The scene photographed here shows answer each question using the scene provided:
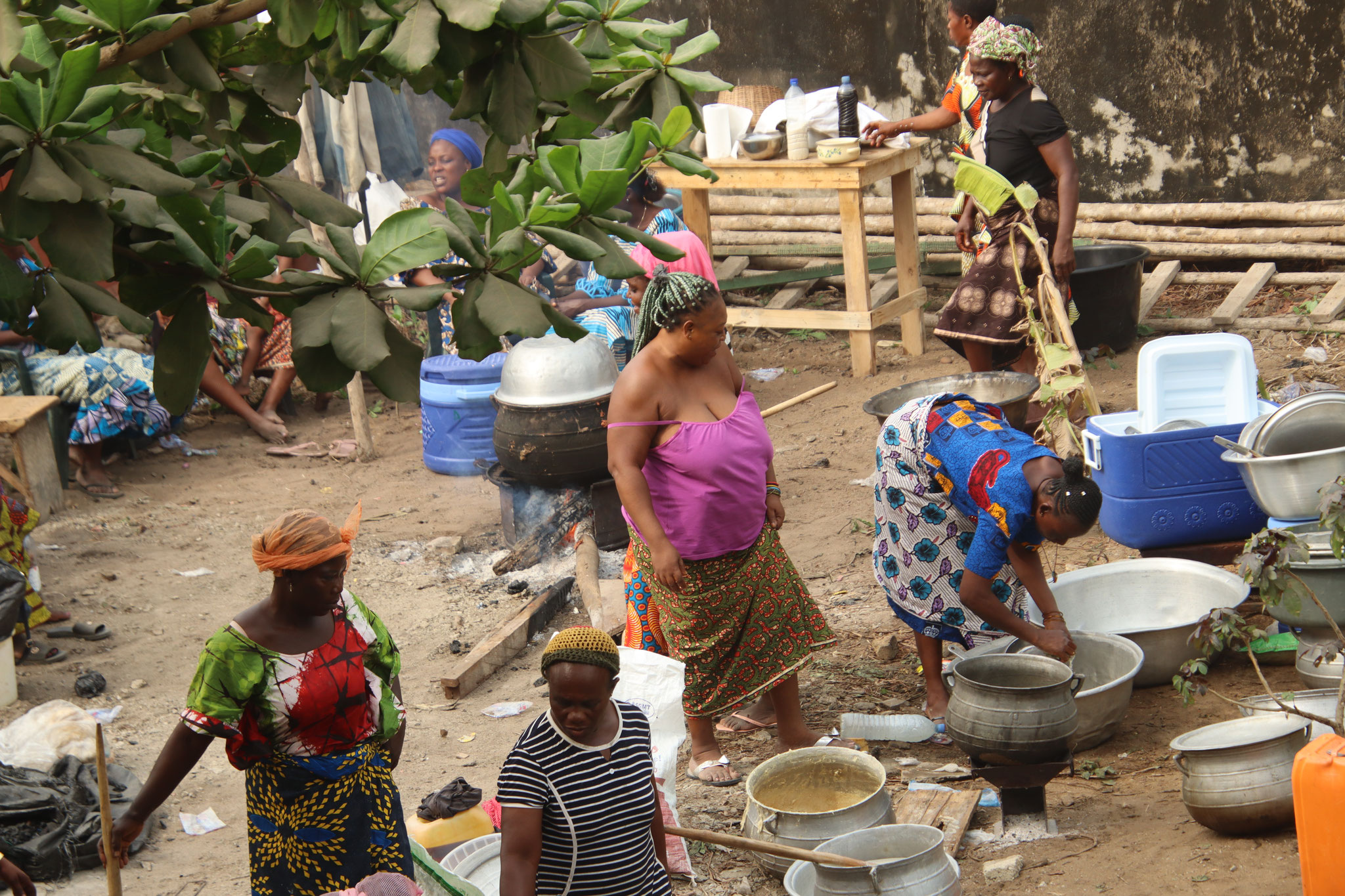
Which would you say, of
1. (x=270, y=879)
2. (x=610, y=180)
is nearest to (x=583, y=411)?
(x=270, y=879)

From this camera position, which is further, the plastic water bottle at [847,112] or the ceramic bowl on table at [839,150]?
the plastic water bottle at [847,112]

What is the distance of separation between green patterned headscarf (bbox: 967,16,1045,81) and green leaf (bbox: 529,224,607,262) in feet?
15.8

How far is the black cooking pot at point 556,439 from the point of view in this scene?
620cm

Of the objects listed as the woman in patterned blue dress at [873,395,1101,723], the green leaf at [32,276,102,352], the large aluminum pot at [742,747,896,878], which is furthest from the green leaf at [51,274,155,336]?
the woman in patterned blue dress at [873,395,1101,723]

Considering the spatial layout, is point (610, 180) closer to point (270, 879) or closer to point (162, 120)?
point (162, 120)

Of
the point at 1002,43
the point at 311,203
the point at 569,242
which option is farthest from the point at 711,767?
the point at 1002,43

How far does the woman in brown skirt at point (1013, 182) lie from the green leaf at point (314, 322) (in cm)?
504

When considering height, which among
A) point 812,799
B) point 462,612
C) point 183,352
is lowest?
point 462,612

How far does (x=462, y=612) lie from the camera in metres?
6.20

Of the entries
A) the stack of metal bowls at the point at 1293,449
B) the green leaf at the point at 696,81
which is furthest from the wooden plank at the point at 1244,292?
Result: the green leaf at the point at 696,81

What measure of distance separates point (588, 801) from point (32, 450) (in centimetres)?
603

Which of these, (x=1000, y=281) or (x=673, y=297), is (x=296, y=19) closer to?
(x=673, y=297)

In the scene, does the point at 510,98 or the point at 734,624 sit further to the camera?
the point at 734,624

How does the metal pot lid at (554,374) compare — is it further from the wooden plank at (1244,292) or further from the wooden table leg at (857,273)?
the wooden plank at (1244,292)
